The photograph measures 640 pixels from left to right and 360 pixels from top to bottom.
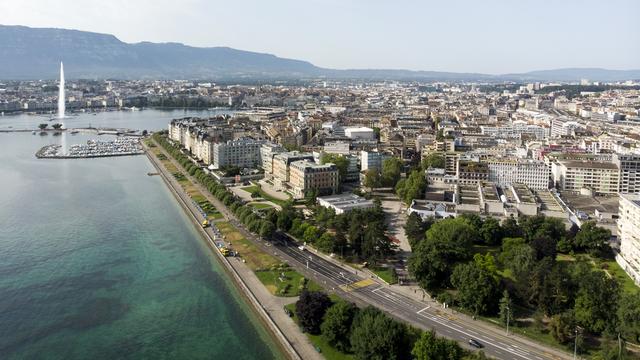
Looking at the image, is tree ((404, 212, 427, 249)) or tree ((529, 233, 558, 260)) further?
tree ((404, 212, 427, 249))

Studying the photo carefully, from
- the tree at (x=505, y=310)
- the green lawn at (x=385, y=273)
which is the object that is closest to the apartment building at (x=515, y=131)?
the green lawn at (x=385, y=273)

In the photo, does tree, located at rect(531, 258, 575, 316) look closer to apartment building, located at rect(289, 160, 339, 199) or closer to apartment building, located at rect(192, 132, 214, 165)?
apartment building, located at rect(289, 160, 339, 199)

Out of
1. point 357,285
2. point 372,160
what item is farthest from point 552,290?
point 372,160

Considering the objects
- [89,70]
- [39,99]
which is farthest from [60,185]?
[89,70]

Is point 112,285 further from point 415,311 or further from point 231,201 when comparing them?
point 415,311

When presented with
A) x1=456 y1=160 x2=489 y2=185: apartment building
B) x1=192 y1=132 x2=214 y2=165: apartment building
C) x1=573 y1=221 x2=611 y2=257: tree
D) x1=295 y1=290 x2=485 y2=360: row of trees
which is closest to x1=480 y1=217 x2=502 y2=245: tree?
x1=573 y1=221 x2=611 y2=257: tree
